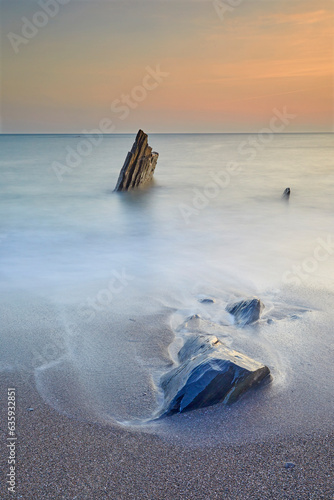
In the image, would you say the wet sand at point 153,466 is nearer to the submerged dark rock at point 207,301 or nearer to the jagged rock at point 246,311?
the jagged rock at point 246,311

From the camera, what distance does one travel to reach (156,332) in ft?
14.1

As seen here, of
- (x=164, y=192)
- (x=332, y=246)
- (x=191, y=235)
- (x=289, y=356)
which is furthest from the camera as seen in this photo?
(x=164, y=192)

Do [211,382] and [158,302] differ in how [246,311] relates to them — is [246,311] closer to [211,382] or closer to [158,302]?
[158,302]

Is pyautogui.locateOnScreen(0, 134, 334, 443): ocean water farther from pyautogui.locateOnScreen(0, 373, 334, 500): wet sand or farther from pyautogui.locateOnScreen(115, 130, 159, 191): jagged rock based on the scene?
pyautogui.locateOnScreen(115, 130, 159, 191): jagged rock

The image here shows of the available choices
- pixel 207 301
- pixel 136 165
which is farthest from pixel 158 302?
pixel 136 165

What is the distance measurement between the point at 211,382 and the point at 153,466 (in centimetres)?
72

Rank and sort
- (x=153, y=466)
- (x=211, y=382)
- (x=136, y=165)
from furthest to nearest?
1. (x=136, y=165)
2. (x=211, y=382)
3. (x=153, y=466)

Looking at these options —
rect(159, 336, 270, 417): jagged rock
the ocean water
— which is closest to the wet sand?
the ocean water

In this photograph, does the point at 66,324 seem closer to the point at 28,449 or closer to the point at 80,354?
the point at 80,354

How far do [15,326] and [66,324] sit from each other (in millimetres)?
527

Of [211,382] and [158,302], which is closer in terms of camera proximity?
[211,382]

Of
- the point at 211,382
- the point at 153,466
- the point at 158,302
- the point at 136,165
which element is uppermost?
the point at 136,165

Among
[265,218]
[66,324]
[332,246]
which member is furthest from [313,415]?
[265,218]

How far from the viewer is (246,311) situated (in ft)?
14.8
